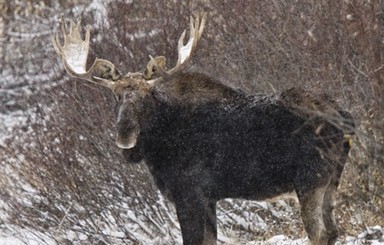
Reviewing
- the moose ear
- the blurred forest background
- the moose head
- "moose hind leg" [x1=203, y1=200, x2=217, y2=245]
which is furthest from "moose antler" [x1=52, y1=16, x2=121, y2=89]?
the blurred forest background

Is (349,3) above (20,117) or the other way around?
the other way around

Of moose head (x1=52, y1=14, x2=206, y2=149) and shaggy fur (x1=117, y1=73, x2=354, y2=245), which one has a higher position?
moose head (x1=52, y1=14, x2=206, y2=149)

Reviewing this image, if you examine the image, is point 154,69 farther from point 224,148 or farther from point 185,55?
point 224,148

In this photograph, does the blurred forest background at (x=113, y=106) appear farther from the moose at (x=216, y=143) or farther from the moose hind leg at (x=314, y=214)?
the moose hind leg at (x=314, y=214)

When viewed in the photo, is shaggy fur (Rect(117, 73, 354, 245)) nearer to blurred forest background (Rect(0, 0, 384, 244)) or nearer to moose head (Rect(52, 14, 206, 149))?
moose head (Rect(52, 14, 206, 149))

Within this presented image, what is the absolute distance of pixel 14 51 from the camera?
1524 cm

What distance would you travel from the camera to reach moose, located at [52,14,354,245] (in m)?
7.04

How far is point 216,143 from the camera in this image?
7438 mm

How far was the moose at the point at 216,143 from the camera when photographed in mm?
7035

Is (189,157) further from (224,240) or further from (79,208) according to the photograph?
(79,208)

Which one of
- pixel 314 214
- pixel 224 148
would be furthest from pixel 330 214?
pixel 224 148

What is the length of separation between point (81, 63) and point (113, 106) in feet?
6.42

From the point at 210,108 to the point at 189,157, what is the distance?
40 cm

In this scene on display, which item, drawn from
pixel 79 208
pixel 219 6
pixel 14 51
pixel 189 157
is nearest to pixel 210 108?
pixel 189 157
